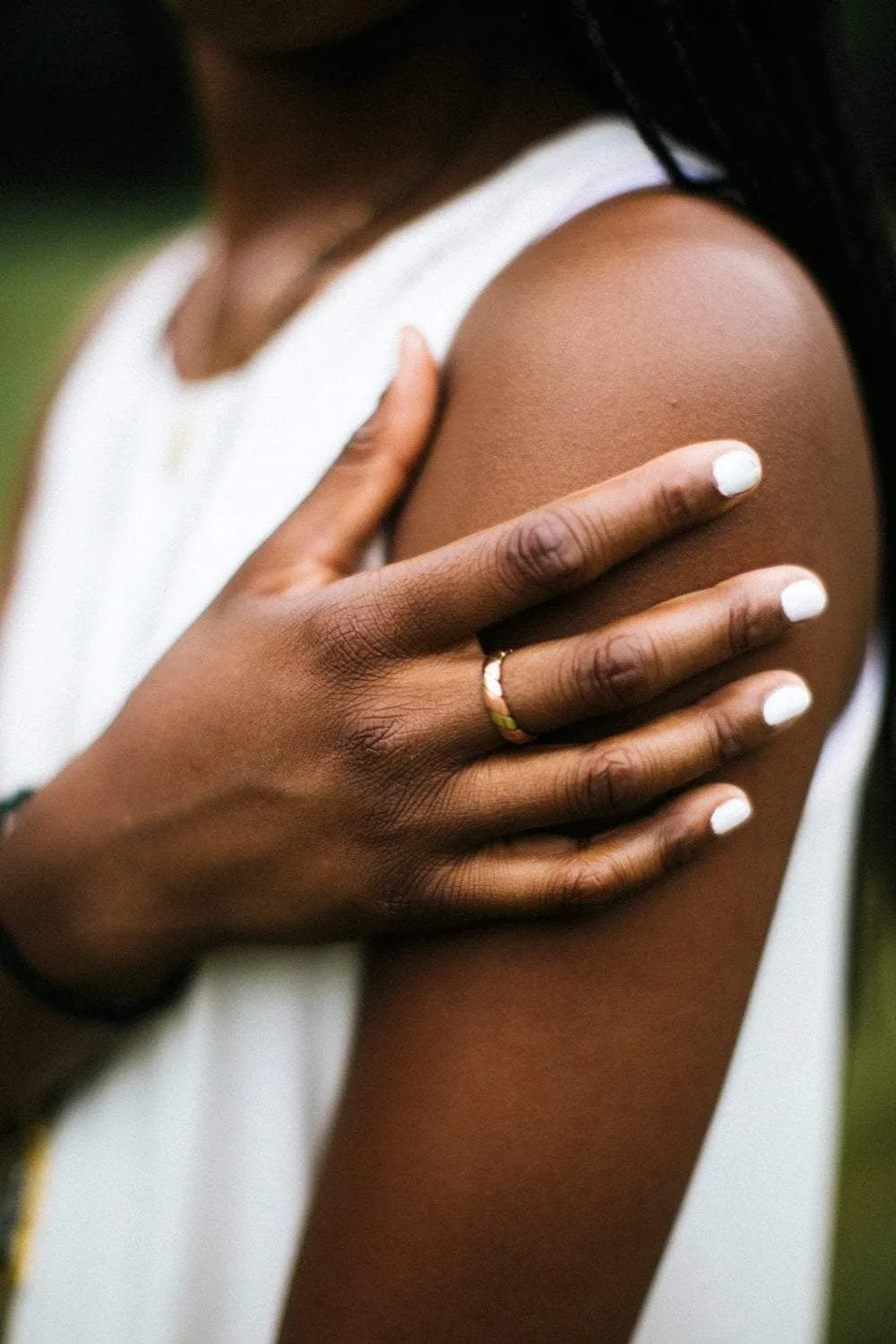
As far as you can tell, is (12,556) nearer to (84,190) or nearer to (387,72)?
(387,72)

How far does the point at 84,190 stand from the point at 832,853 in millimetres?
17211

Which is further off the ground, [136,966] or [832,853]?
[136,966]

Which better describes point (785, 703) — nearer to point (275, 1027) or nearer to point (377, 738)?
point (377, 738)

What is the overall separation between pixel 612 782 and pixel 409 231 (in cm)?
67

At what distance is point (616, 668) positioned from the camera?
0.86 meters

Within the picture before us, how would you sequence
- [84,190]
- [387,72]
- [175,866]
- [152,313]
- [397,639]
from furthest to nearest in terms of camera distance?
1. [84,190]
2. [152,313]
3. [387,72]
4. [175,866]
5. [397,639]

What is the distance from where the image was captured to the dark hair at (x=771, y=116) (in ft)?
3.56

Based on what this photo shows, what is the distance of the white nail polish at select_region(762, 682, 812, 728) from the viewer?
2.98 feet

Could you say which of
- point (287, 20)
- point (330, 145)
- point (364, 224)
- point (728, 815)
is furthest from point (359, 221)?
point (728, 815)

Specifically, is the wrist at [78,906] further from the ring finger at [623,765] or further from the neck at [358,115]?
the neck at [358,115]

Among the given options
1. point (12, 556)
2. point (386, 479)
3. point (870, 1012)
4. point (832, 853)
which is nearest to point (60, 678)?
point (12, 556)

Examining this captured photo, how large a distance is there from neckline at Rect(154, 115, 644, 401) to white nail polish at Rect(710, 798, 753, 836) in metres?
0.62

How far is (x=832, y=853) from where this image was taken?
118 cm

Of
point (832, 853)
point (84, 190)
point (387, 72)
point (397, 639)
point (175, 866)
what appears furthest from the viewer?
point (84, 190)
